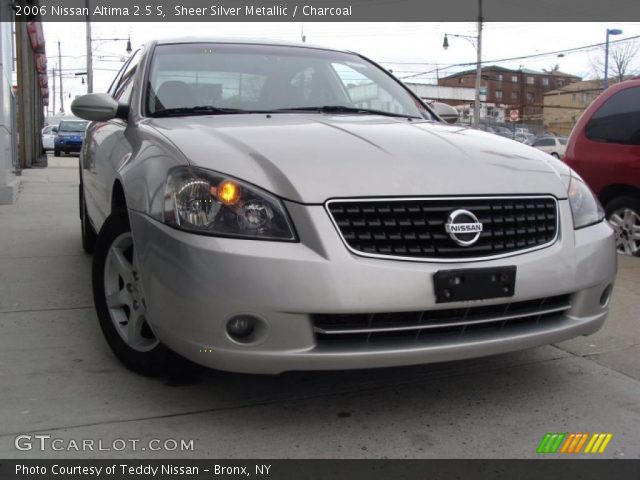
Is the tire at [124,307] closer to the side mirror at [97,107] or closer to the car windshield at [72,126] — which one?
the side mirror at [97,107]

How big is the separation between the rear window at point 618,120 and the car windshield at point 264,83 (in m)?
2.89

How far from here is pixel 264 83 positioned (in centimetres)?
374

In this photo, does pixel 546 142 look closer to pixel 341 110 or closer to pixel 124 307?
pixel 341 110

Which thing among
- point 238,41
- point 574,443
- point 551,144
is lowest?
point 574,443

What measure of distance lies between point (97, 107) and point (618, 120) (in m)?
4.93

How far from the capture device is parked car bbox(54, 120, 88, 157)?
2759cm

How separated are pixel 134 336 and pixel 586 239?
205cm

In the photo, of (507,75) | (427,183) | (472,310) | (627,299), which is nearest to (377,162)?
(427,183)

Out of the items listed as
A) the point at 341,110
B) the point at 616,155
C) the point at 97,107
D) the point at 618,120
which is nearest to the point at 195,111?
the point at 97,107

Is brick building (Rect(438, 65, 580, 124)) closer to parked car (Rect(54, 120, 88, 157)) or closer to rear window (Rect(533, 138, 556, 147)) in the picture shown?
rear window (Rect(533, 138, 556, 147))

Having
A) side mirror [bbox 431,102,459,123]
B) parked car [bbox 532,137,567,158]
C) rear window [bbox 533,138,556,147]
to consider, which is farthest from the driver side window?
rear window [bbox 533,138,556,147]

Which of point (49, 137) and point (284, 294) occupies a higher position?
point (49, 137)

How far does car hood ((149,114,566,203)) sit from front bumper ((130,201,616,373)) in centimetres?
17
